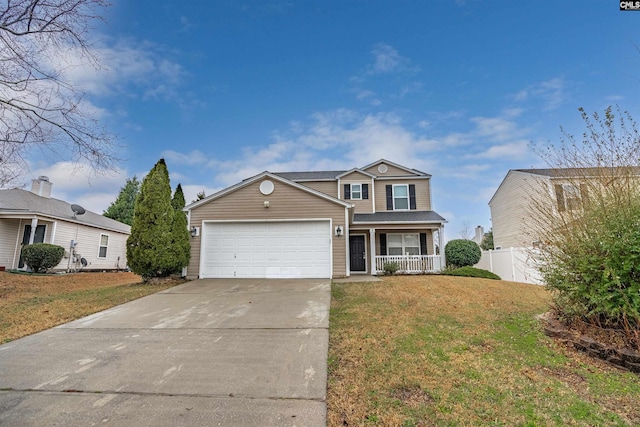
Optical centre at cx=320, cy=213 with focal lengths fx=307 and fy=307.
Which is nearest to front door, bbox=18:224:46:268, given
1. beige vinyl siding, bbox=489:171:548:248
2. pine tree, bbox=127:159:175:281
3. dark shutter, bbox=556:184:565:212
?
pine tree, bbox=127:159:175:281

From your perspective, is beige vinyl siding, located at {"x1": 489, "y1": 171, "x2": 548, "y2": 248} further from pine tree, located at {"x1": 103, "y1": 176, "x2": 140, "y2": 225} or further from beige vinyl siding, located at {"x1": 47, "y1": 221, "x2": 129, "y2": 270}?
pine tree, located at {"x1": 103, "y1": 176, "x2": 140, "y2": 225}

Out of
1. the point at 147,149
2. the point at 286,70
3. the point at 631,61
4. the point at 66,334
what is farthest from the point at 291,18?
the point at 66,334

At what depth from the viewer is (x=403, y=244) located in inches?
621

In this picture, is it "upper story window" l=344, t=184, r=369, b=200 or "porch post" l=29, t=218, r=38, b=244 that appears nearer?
"porch post" l=29, t=218, r=38, b=244

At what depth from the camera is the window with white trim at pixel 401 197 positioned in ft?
55.3

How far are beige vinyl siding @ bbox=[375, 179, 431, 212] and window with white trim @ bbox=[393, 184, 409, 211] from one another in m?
0.28

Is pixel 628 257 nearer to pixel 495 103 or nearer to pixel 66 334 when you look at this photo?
pixel 66 334

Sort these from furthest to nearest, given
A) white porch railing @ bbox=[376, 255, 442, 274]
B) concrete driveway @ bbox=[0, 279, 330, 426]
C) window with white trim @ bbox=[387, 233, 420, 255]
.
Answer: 1. window with white trim @ bbox=[387, 233, 420, 255]
2. white porch railing @ bbox=[376, 255, 442, 274]
3. concrete driveway @ bbox=[0, 279, 330, 426]

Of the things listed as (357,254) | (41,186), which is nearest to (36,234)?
(41,186)

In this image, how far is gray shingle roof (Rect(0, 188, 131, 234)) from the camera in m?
14.5

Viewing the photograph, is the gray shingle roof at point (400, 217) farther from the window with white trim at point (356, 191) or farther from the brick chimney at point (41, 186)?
the brick chimney at point (41, 186)

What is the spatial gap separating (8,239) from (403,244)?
63.8ft

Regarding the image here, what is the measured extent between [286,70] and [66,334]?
11.1m

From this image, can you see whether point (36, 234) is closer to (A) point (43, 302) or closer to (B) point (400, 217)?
(A) point (43, 302)
